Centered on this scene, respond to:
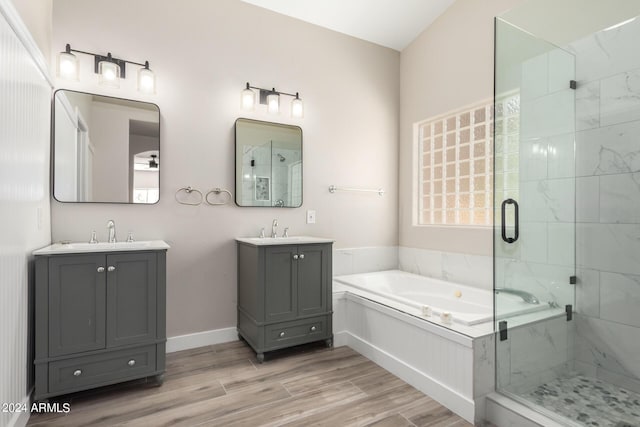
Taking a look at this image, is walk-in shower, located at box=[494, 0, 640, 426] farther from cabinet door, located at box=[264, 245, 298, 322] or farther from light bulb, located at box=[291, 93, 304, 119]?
light bulb, located at box=[291, 93, 304, 119]

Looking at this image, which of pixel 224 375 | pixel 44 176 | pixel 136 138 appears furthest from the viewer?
pixel 136 138

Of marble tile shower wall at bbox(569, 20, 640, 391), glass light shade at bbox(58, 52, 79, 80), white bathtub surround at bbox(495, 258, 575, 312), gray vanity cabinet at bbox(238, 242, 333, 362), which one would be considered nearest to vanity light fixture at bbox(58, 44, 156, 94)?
glass light shade at bbox(58, 52, 79, 80)

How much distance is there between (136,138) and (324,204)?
166cm

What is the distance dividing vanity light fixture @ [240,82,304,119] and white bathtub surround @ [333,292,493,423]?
5.44ft

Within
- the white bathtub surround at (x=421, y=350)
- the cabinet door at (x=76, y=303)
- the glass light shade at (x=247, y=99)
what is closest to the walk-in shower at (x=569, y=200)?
the white bathtub surround at (x=421, y=350)

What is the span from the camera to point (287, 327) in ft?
8.55

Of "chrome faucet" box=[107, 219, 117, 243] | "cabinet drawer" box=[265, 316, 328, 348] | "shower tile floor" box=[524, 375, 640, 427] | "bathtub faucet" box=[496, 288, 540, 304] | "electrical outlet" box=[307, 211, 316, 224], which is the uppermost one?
"electrical outlet" box=[307, 211, 316, 224]

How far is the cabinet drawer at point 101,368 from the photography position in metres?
1.88

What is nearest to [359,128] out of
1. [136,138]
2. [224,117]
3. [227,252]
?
[224,117]

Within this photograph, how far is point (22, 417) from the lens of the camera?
5.59ft

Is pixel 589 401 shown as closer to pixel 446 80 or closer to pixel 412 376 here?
pixel 412 376

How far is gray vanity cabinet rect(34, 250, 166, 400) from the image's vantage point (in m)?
1.84

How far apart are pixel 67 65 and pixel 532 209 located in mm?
3091

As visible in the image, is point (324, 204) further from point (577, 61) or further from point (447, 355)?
point (577, 61)
